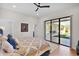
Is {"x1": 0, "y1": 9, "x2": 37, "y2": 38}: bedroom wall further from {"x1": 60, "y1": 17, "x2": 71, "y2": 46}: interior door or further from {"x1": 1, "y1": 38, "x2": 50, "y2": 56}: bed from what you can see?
{"x1": 60, "y1": 17, "x2": 71, "y2": 46}: interior door

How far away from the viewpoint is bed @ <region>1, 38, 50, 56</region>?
7.20 ft

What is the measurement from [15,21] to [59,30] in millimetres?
883

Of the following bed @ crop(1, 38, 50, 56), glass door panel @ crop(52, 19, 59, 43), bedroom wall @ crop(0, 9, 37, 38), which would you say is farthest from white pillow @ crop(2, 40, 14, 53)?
glass door panel @ crop(52, 19, 59, 43)

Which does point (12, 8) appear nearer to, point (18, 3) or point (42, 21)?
point (18, 3)

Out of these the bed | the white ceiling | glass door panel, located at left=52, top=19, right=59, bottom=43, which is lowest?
the bed

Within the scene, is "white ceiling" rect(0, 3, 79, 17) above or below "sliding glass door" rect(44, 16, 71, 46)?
above

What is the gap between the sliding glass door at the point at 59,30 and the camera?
225 centimetres

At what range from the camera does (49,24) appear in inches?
92.7

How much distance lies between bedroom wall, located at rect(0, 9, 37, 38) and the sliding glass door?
31cm

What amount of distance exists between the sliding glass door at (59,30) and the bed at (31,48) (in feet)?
0.64

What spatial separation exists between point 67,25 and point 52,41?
1.43 ft

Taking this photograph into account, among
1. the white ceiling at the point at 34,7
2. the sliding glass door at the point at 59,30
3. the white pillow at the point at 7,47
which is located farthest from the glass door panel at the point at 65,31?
the white pillow at the point at 7,47

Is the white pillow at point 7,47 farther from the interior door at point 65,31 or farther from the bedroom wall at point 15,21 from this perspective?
the interior door at point 65,31

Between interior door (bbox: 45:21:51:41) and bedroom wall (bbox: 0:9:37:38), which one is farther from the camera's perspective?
interior door (bbox: 45:21:51:41)
